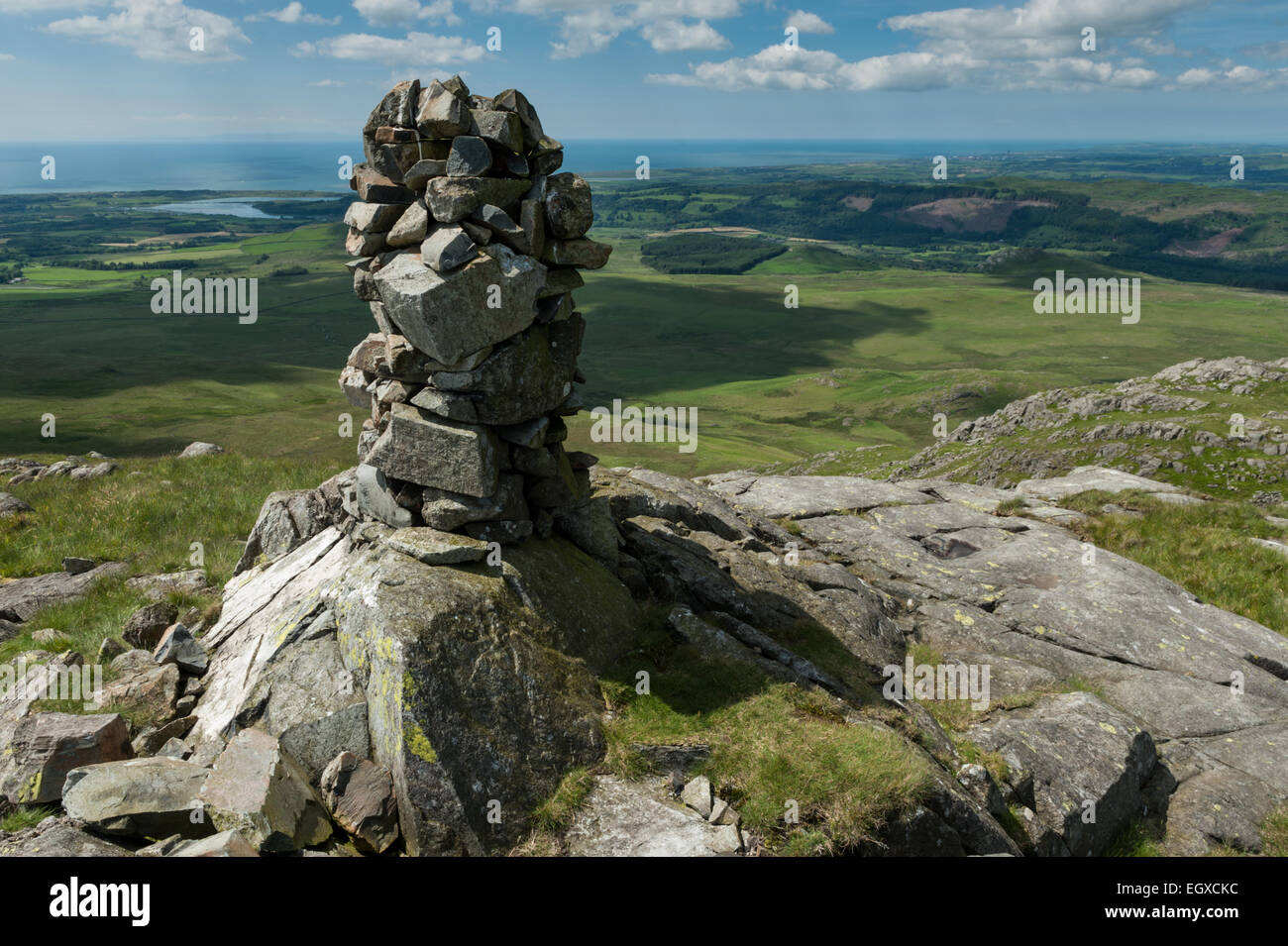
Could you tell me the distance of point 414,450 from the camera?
14219 mm

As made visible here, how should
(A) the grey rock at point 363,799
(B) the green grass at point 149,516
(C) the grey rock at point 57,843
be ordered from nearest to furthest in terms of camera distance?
(C) the grey rock at point 57,843 < (A) the grey rock at point 363,799 < (B) the green grass at point 149,516

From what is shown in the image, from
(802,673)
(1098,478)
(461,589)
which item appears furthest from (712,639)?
(1098,478)

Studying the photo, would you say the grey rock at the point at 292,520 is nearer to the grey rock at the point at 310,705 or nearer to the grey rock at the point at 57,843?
the grey rock at the point at 310,705

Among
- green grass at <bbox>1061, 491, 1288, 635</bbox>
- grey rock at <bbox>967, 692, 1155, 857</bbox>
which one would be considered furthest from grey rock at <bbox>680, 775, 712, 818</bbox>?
green grass at <bbox>1061, 491, 1288, 635</bbox>

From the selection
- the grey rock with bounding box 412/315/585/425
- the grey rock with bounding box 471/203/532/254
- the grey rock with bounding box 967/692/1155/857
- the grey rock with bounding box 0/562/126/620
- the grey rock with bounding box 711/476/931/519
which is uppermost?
the grey rock with bounding box 471/203/532/254

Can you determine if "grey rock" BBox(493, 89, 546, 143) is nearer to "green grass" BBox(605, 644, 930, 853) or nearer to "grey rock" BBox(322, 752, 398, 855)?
"green grass" BBox(605, 644, 930, 853)

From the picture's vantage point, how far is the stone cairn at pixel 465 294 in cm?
1350

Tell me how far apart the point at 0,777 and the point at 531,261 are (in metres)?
11.4

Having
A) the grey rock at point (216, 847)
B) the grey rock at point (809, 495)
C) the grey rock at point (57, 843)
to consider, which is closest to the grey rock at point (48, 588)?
the grey rock at point (57, 843)

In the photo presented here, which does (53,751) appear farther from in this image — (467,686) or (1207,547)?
(1207,547)

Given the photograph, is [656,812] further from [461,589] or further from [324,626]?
[324,626]

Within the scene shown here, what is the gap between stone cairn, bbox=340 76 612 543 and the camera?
13.5 metres

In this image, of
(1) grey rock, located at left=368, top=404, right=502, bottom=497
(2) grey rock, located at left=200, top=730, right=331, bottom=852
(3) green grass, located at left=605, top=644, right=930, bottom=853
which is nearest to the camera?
(2) grey rock, located at left=200, top=730, right=331, bottom=852

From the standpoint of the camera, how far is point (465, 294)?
1328 cm
